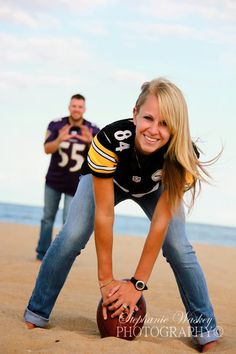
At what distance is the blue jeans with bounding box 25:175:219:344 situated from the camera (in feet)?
13.1

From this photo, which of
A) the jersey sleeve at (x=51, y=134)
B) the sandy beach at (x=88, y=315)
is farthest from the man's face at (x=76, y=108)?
the sandy beach at (x=88, y=315)

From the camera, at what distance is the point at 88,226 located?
4.05m

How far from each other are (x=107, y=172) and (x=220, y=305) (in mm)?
2682

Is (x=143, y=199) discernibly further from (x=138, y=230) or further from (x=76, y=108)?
(x=138, y=230)

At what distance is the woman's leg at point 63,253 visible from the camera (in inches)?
158

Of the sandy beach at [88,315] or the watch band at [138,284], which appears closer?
the sandy beach at [88,315]

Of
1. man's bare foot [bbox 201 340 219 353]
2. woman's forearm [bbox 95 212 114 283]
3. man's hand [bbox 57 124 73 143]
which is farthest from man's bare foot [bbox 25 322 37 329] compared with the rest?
man's hand [bbox 57 124 73 143]

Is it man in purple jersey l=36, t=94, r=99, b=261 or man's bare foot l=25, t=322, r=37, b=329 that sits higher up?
man in purple jersey l=36, t=94, r=99, b=261

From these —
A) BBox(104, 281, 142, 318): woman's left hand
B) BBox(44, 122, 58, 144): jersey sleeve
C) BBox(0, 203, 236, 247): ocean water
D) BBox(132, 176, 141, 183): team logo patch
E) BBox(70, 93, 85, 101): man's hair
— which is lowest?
BBox(0, 203, 236, 247): ocean water

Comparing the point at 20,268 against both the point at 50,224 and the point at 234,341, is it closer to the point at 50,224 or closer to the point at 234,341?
the point at 50,224

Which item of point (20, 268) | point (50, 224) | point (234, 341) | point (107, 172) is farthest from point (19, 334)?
point (50, 224)

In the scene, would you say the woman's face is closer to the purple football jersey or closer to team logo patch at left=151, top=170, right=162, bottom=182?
team logo patch at left=151, top=170, right=162, bottom=182

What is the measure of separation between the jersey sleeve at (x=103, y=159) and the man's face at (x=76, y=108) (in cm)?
459

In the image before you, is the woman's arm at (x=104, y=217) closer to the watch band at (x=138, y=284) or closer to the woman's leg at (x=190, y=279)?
the watch band at (x=138, y=284)
